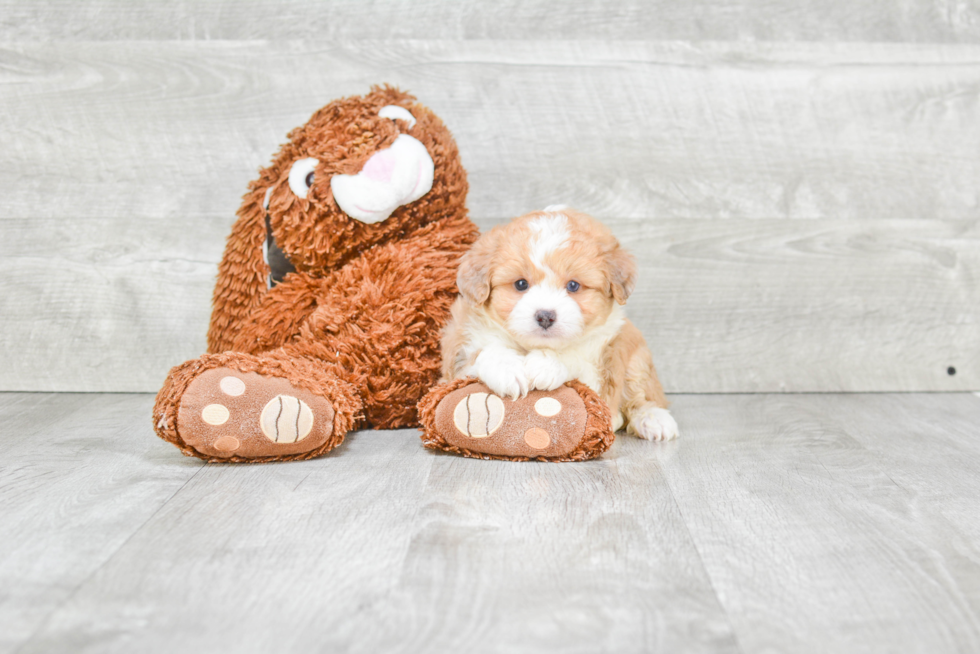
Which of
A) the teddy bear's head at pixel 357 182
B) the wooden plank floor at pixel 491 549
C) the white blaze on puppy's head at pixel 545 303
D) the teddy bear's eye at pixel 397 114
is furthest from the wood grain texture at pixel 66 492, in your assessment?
the teddy bear's eye at pixel 397 114

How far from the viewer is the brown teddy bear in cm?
165

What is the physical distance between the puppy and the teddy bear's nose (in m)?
0.25

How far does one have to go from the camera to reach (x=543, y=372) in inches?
58.1

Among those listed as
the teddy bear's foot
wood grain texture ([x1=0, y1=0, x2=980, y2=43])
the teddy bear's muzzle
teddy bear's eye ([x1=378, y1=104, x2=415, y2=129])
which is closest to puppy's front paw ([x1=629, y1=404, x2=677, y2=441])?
the teddy bear's foot

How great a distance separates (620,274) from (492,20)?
94 centimetres

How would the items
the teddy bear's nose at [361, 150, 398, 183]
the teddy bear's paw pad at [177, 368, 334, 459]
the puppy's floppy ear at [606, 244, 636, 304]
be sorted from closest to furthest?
the teddy bear's paw pad at [177, 368, 334, 459] < the puppy's floppy ear at [606, 244, 636, 304] < the teddy bear's nose at [361, 150, 398, 183]

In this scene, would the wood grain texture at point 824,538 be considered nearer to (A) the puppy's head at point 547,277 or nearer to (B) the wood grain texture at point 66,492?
(A) the puppy's head at point 547,277

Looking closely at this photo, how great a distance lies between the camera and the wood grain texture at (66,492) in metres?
0.99

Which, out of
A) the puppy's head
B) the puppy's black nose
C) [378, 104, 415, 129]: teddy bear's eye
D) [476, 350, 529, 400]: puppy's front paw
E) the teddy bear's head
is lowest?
[476, 350, 529, 400]: puppy's front paw

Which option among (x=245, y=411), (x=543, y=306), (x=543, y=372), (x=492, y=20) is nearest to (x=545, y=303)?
(x=543, y=306)

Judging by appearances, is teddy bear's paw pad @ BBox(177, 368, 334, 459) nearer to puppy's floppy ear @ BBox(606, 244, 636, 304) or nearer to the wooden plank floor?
the wooden plank floor

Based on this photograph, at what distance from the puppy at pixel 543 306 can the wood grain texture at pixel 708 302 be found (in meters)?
0.64

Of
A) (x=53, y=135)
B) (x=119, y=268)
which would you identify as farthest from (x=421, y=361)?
(x=53, y=135)

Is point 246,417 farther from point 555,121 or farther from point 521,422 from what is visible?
point 555,121
